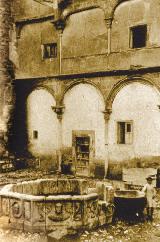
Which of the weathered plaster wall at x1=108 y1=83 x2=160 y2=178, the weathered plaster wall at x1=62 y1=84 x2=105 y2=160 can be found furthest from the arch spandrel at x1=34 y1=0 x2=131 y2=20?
the weathered plaster wall at x1=108 y1=83 x2=160 y2=178

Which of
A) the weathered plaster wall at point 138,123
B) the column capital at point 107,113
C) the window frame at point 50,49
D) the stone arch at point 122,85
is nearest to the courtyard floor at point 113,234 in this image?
the weathered plaster wall at point 138,123

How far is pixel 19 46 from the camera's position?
1997 cm

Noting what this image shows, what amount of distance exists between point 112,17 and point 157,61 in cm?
318

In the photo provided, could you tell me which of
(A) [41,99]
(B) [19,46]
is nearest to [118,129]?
(A) [41,99]

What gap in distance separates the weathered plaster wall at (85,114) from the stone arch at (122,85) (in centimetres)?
42

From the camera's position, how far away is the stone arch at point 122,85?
590 inches

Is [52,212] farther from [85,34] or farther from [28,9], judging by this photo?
[28,9]

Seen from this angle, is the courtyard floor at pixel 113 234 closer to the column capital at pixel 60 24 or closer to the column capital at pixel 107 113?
the column capital at pixel 107 113

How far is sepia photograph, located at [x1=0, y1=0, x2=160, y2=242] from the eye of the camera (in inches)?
567

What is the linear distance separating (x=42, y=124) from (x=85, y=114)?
296cm

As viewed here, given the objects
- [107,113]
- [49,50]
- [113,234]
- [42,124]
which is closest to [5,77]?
[49,50]

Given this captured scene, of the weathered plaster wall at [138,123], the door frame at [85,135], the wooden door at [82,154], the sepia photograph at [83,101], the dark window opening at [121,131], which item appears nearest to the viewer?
the sepia photograph at [83,101]

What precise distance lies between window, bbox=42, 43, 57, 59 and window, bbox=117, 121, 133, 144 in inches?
216

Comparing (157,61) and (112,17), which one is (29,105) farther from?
(157,61)
